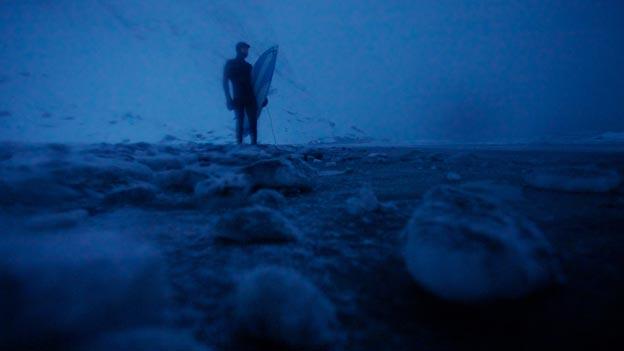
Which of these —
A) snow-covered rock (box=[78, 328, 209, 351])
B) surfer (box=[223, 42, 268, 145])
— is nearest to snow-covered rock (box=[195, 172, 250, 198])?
snow-covered rock (box=[78, 328, 209, 351])

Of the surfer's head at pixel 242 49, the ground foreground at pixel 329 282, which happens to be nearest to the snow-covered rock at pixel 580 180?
the ground foreground at pixel 329 282

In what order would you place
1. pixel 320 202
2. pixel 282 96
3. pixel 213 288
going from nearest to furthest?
pixel 213 288, pixel 320 202, pixel 282 96

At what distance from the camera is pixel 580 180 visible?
110cm

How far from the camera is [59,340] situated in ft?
0.86

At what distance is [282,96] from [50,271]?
816 inches

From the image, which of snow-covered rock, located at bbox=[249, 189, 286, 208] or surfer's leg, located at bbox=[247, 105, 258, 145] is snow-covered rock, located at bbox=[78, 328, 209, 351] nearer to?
snow-covered rock, located at bbox=[249, 189, 286, 208]

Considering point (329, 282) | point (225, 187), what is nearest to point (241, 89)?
point (225, 187)

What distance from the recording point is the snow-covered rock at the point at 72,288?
0.26 metres

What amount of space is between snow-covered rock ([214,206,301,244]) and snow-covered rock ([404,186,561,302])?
0.96 feet

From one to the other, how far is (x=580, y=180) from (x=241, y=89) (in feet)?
14.1

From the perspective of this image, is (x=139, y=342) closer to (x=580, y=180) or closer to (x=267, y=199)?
(x=267, y=199)

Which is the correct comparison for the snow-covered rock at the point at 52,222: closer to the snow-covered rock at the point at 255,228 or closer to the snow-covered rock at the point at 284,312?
the snow-covered rock at the point at 255,228

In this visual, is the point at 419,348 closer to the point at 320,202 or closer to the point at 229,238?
the point at 229,238

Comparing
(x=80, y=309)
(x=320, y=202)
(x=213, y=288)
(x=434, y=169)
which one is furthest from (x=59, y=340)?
(x=434, y=169)
